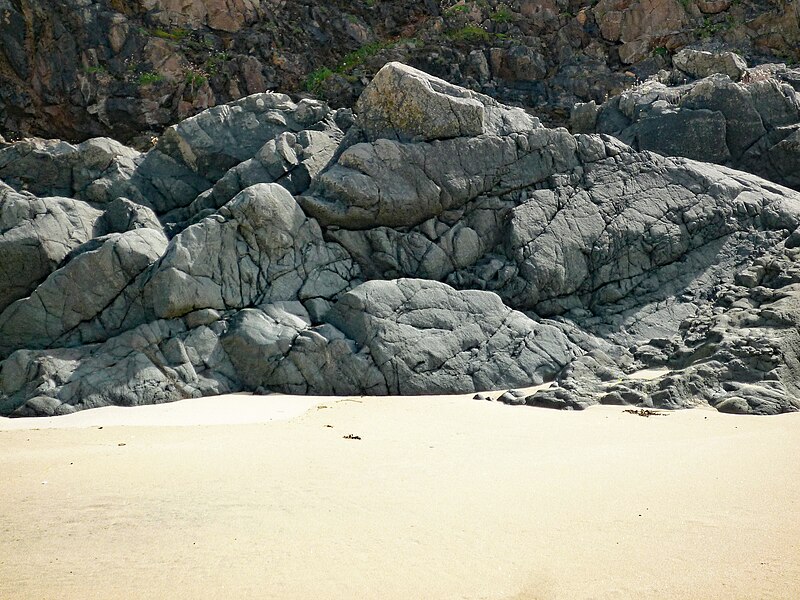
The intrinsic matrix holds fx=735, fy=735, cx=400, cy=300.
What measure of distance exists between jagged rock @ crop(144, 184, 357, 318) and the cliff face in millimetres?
13349

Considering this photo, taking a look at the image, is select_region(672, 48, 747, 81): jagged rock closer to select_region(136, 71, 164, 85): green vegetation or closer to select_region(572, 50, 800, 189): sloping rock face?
select_region(572, 50, 800, 189): sloping rock face

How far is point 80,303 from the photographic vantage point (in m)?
12.7

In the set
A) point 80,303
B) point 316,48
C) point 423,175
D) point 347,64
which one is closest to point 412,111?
point 423,175

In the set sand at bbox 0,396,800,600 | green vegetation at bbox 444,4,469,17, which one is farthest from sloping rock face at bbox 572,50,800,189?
green vegetation at bbox 444,4,469,17

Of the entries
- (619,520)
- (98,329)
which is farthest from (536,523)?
(98,329)

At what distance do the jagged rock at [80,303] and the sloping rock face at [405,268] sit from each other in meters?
0.04

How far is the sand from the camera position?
13.4 ft

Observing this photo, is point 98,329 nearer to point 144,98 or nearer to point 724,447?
point 724,447

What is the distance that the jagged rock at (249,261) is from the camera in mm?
12844

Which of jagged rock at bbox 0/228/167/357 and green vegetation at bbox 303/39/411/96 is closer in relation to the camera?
jagged rock at bbox 0/228/167/357

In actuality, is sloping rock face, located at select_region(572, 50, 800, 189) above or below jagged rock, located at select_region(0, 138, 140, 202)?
above

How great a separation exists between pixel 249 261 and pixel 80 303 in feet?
9.88

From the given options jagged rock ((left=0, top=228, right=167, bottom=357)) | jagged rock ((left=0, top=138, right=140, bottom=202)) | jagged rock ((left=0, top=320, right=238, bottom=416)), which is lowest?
jagged rock ((left=0, top=320, right=238, bottom=416))

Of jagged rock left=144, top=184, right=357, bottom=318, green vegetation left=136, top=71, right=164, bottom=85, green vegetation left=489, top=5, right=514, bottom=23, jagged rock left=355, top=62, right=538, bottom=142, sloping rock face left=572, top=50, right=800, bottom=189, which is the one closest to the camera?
jagged rock left=144, top=184, right=357, bottom=318
